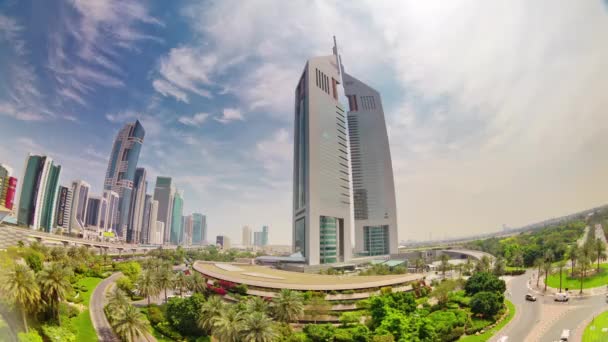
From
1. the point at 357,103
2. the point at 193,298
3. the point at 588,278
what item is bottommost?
the point at 193,298

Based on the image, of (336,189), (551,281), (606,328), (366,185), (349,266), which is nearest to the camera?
(606,328)

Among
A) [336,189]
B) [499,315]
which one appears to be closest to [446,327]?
[499,315]

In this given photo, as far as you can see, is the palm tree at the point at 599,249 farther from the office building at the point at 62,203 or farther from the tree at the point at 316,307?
the office building at the point at 62,203

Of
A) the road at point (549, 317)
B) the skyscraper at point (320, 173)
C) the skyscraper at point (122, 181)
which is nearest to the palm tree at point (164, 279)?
the skyscraper at point (122, 181)

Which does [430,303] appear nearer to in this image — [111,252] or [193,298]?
[193,298]

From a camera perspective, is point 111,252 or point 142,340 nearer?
point 142,340

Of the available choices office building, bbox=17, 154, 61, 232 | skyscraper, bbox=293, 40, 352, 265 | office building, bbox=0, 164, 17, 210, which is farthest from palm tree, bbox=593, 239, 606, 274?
office building, bbox=0, 164, 17, 210

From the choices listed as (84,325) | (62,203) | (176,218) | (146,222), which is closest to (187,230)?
(176,218)
